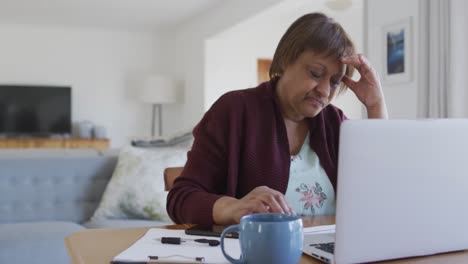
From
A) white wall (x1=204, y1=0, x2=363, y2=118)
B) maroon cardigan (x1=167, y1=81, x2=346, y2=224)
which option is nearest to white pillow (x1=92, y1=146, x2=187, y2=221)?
maroon cardigan (x1=167, y1=81, x2=346, y2=224)

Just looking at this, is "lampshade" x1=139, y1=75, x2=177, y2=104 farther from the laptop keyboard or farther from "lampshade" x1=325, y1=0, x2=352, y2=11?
the laptop keyboard

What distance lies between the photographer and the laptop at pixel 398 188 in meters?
0.68

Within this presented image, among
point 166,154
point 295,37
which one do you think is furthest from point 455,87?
point 295,37

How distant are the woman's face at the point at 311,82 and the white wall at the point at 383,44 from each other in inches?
71.3

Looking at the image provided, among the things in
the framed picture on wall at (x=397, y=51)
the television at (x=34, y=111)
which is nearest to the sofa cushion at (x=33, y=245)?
the framed picture on wall at (x=397, y=51)

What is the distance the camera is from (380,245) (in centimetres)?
72

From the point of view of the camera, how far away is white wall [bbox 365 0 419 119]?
2930mm

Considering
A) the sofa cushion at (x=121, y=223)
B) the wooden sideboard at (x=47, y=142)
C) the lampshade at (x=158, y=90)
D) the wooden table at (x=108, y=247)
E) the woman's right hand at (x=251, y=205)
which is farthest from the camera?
the lampshade at (x=158, y=90)

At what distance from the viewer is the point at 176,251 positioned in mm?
791

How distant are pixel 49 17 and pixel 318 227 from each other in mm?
5821

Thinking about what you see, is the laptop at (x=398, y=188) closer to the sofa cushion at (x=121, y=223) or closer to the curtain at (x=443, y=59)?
the sofa cushion at (x=121, y=223)

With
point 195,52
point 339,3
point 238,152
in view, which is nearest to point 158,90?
point 195,52

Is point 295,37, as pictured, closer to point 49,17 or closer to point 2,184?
point 2,184

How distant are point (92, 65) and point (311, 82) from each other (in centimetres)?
595
